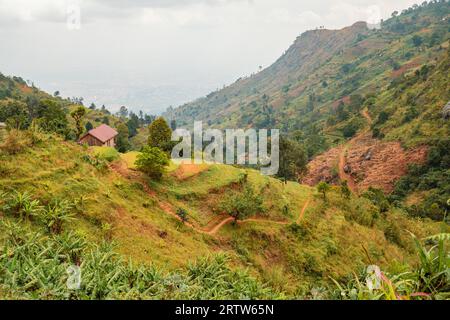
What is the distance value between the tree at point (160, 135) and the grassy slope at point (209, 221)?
369 centimetres

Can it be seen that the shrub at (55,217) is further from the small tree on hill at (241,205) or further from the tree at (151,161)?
the small tree on hill at (241,205)

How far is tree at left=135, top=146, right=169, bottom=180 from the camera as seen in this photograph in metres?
27.9

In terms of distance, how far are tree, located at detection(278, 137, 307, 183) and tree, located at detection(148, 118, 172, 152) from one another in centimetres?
1497

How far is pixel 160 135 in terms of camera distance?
33.3 m

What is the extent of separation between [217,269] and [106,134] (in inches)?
1319

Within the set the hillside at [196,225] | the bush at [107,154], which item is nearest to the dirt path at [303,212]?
the hillside at [196,225]

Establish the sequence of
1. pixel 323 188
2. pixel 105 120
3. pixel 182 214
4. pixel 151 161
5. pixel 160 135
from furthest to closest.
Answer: pixel 105 120 → pixel 323 188 → pixel 160 135 → pixel 151 161 → pixel 182 214

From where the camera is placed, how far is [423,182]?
57.4m

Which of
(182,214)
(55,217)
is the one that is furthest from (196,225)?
(55,217)

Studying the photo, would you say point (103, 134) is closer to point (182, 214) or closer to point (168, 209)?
point (168, 209)

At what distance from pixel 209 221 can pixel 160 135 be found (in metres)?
9.75

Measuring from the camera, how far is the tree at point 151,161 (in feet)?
91.4
